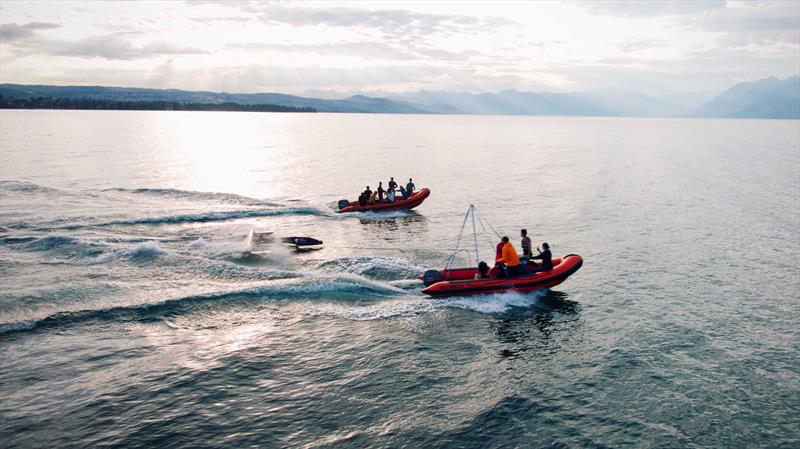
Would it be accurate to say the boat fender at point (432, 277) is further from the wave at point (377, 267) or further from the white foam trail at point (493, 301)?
the wave at point (377, 267)

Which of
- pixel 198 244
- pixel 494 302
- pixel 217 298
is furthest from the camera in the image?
pixel 198 244

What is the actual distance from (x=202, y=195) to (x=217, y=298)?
1091 inches

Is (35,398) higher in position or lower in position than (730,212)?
lower

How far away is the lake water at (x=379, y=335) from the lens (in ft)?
46.0

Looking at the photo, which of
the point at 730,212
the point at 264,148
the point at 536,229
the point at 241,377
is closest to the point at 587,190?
the point at 730,212

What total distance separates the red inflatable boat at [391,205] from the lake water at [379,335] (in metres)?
1.27

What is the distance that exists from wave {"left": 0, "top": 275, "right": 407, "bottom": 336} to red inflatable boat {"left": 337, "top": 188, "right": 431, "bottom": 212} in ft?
56.5

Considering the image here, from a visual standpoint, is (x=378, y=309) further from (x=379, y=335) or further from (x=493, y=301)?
(x=493, y=301)

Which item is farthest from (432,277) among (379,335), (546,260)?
(546,260)

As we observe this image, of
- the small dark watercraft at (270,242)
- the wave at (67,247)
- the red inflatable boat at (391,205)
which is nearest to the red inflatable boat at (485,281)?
the small dark watercraft at (270,242)

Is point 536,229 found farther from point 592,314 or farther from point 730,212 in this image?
point 730,212

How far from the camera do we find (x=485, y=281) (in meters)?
23.0

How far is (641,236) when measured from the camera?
111ft

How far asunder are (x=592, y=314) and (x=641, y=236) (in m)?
14.4
